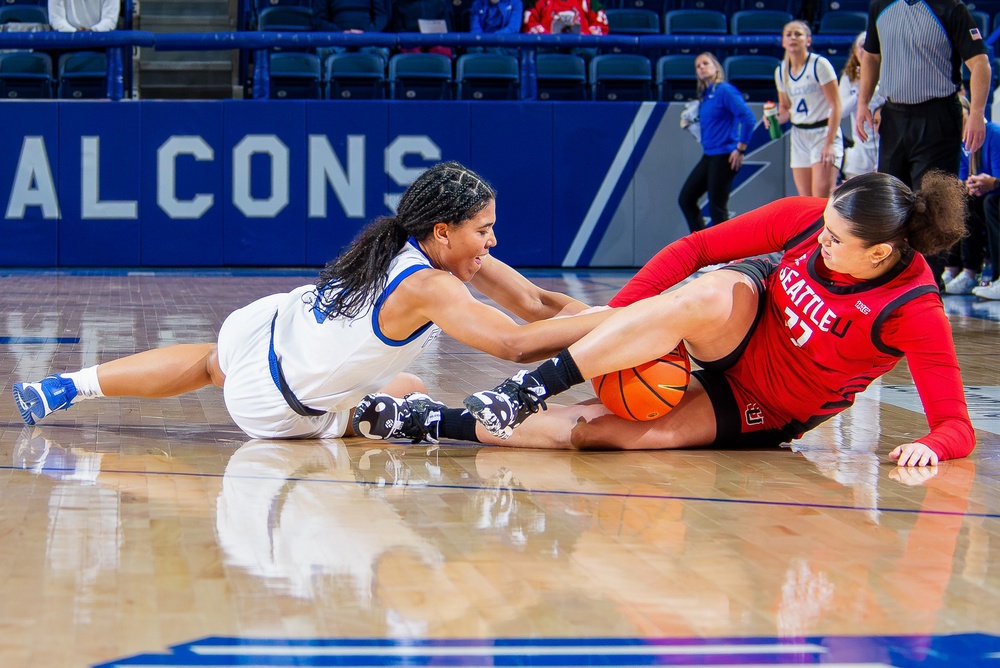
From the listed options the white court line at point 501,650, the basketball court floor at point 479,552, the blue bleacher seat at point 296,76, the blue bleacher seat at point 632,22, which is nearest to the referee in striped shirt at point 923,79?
the basketball court floor at point 479,552

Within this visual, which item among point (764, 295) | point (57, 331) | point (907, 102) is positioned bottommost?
point (57, 331)

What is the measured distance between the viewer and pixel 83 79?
11.0 m

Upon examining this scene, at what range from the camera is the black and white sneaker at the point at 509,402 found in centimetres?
301

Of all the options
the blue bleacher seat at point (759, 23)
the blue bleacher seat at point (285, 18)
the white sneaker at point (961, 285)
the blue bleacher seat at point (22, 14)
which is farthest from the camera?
the blue bleacher seat at point (759, 23)

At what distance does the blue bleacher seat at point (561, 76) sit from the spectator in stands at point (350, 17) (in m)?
1.49

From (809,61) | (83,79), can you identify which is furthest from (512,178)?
(83,79)

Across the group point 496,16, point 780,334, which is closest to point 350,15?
point 496,16

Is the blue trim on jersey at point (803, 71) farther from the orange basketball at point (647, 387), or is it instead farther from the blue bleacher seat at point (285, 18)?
the orange basketball at point (647, 387)

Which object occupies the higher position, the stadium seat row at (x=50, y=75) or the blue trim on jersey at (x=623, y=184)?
the stadium seat row at (x=50, y=75)

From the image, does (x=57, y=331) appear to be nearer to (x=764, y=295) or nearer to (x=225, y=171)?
(x=764, y=295)

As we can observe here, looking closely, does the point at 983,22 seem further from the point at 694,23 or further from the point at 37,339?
the point at 37,339

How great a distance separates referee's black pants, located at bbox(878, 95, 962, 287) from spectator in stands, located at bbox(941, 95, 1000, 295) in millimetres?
1683

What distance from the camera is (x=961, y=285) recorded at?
29.8ft

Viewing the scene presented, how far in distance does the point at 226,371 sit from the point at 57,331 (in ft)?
9.85
